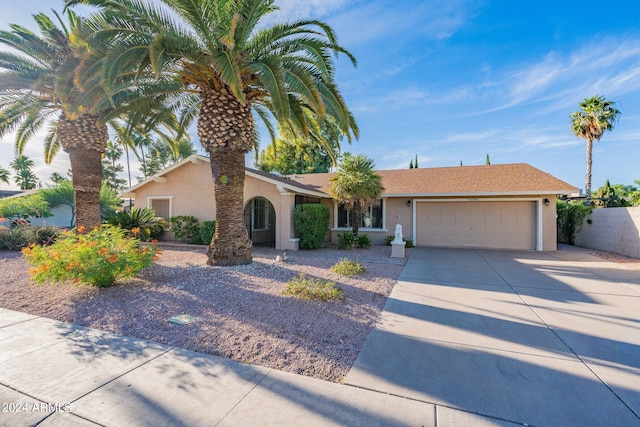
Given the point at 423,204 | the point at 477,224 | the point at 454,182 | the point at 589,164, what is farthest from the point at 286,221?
the point at 589,164

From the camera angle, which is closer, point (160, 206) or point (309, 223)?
point (309, 223)

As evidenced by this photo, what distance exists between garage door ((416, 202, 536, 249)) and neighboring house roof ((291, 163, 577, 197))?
3.30 feet

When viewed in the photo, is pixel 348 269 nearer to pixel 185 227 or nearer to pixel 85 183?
pixel 85 183

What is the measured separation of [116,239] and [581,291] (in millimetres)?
11432

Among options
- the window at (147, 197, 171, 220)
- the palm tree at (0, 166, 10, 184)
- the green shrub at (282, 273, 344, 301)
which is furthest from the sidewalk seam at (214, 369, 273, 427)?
the palm tree at (0, 166, 10, 184)

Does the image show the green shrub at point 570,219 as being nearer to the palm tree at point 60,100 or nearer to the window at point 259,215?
the window at point 259,215

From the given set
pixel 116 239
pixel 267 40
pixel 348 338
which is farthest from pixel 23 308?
pixel 267 40

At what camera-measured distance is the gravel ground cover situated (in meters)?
3.91

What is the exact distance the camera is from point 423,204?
1573 cm

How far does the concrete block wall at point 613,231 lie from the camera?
11.6 metres

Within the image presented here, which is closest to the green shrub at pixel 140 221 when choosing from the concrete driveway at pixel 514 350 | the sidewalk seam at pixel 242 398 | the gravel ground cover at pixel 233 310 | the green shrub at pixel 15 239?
the green shrub at pixel 15 239

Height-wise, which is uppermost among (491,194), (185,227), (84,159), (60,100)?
(60,100)

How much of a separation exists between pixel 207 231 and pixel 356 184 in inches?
298

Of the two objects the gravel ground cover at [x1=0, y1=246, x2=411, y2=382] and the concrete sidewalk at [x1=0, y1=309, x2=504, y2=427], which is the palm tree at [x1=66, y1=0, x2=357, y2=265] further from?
the concrete sidewalk at [x1=0, y1=309, x2=504, y2=427]
